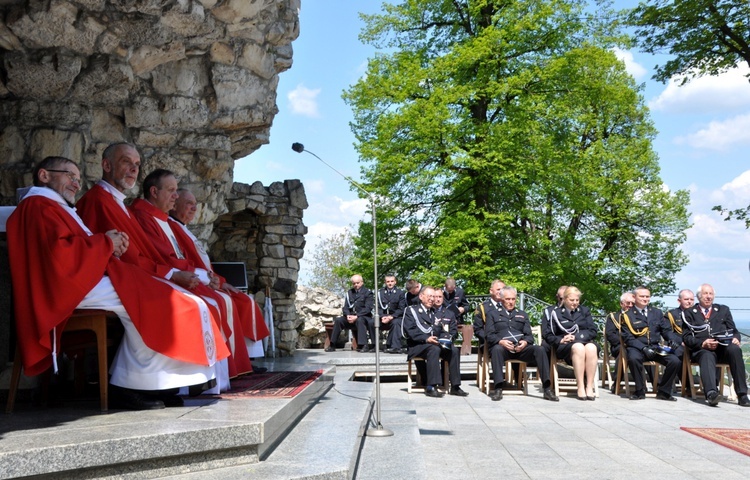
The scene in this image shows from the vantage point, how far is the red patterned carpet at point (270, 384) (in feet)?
18.4

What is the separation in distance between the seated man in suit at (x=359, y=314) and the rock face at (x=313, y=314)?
73.7 inches

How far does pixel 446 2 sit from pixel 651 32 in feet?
16.3

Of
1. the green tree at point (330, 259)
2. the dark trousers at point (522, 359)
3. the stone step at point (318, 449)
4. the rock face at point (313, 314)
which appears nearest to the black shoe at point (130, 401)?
the stone step at point (318, 449)

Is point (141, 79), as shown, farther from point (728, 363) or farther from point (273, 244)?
point (728, 363)

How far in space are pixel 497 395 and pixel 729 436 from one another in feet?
11.4

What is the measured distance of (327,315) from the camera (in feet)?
58.7

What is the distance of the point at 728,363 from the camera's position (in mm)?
10742

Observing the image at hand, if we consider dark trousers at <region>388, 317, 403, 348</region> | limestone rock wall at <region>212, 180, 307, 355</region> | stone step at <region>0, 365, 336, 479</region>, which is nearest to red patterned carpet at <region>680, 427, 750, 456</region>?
stone step at <region>0, 365, 336, 479</region>

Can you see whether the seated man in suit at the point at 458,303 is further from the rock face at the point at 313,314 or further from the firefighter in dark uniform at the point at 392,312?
the rock face at the point at 313,314

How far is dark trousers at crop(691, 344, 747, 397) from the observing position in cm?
1041

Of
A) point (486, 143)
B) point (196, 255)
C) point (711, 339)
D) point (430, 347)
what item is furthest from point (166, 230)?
point (486, 143)

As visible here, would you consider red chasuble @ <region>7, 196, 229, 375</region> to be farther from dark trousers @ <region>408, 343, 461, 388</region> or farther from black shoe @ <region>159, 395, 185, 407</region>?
dark trousers @ <region>408, 343, 461, 388</region>

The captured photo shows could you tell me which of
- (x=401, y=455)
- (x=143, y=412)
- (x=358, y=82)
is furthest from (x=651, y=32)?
(x=143, y=412)

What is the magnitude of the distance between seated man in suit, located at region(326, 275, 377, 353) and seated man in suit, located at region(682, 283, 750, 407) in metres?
6.14
